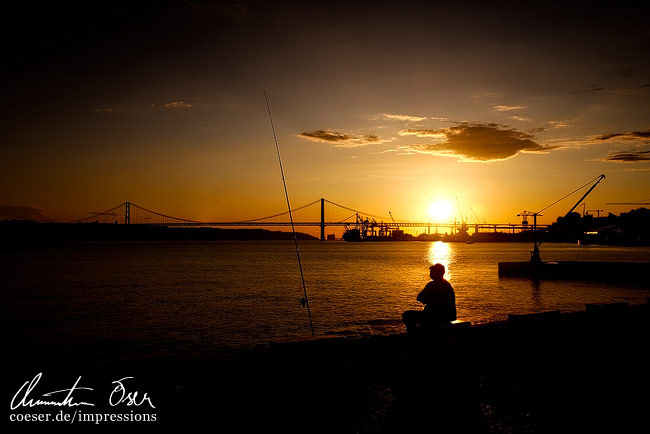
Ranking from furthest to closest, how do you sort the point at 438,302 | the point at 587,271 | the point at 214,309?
1. the point at 587,271
2. the point at 214,309
3. the point at 438,302

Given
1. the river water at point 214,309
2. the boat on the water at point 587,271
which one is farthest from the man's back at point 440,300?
the boat on the water at point 587,271

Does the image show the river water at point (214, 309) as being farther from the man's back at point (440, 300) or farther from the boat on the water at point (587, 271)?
the man's back at point (440, 300)

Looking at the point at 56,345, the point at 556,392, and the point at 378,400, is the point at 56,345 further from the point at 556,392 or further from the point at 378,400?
the point at 556,392

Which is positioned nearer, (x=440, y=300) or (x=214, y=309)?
(x=440, y=300)

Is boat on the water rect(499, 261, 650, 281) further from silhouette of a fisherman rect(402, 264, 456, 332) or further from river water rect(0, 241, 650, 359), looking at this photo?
silhouette of a fisherman rect(402, 264, 456, 332)

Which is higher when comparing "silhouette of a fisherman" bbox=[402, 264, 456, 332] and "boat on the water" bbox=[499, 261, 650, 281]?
"silhouette of a fisherman" bbox=[402, 264, 456, 332]

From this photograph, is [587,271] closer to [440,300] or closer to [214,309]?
[214,309]

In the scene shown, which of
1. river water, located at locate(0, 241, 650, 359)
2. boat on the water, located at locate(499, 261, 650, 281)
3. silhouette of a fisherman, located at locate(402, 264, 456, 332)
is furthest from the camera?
boat on the water, located at locate(499, 261, 650, 281)

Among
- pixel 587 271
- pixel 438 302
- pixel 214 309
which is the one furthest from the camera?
pixel 587 271

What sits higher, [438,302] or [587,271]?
[438,302]

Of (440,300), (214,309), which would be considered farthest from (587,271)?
(440,300)

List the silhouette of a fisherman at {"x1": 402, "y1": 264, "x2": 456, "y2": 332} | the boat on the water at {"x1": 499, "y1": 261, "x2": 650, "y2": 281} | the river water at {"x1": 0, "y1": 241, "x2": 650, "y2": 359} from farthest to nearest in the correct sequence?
the boat on the water at {"x1": 499, "y1": 261, "x2": 650, "y2": 281}, the river water at {"x1": 0, "y1": 241, "x2": 650, "y2": 359}, the silhouette of a fisherman at {"x1": 402, "y1": 264, "x2": 456, "y2": 332}

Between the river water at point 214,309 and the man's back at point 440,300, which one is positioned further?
the river water at point 214,309

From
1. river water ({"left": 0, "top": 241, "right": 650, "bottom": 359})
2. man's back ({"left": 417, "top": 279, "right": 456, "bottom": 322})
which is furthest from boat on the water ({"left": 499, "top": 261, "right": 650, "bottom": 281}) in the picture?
man's back ({"left": 417, "top": 279, "right": 456, "bottom": 322})
